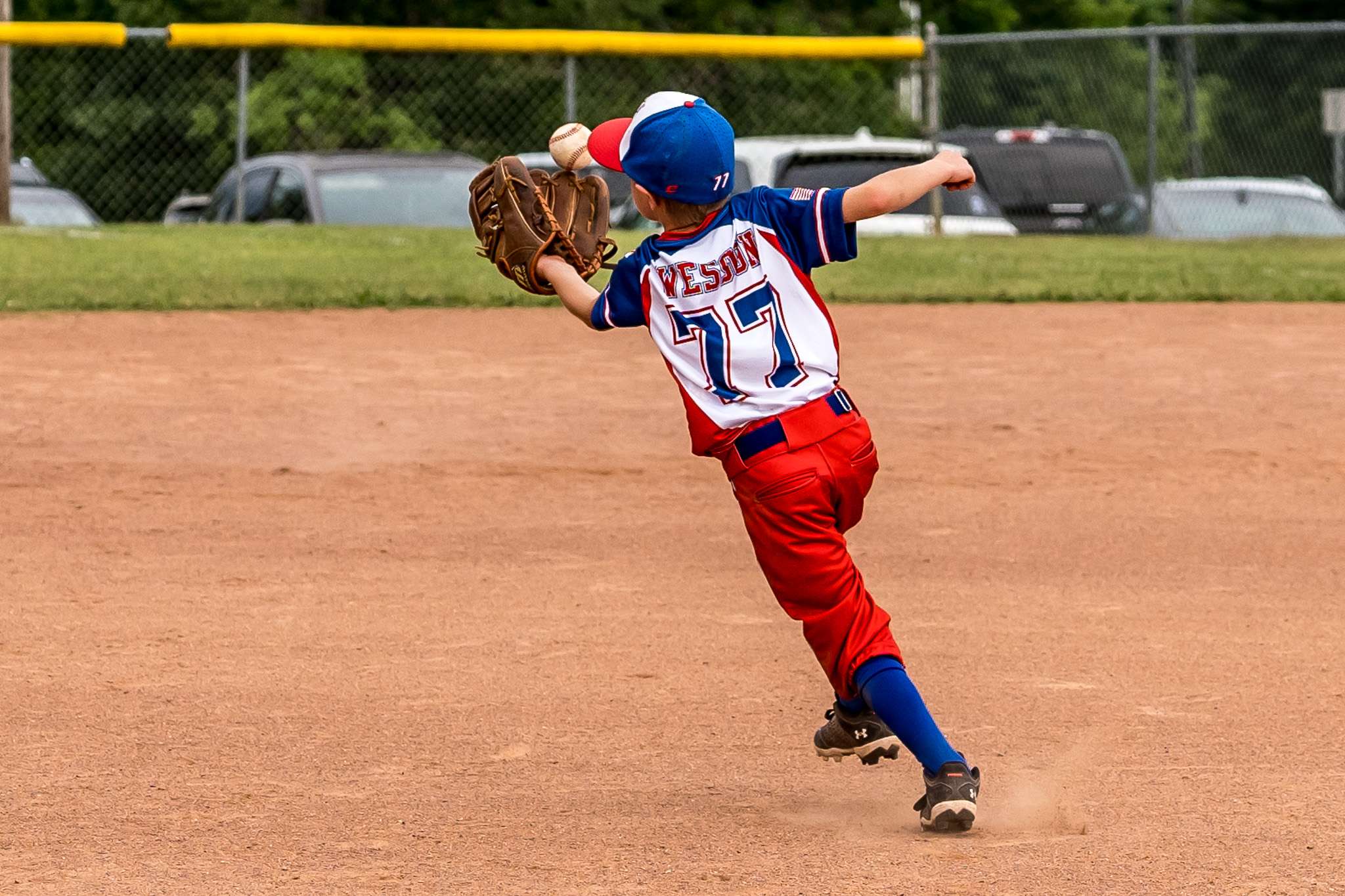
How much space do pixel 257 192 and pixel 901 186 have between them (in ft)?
42.6

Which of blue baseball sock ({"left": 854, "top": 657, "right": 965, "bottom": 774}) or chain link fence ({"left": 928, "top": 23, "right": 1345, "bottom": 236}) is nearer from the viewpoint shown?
blue baseball sock ({"left": 854, "top": 657, "right": 965, "bottom": 774})

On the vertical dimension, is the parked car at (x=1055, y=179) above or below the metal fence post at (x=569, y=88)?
below

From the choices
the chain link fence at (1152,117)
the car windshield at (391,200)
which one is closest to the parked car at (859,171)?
the chain link fence at (1152,117)

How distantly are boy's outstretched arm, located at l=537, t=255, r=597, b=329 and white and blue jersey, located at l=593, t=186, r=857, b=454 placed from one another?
17 cm

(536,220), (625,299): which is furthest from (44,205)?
(625,299)

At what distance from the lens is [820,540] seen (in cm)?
378

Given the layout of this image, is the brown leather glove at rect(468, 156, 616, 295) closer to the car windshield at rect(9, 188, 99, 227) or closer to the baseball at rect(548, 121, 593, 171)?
the baseball at rect(548, 121, 593, 171)

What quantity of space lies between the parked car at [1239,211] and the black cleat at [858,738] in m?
12.7

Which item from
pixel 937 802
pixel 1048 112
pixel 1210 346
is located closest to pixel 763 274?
pixel 937 802

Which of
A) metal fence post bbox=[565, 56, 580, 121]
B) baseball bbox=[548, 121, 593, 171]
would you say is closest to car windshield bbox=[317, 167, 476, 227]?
metal fence post bbox=[565, 56, 580, 121]

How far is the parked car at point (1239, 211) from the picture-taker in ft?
53.1

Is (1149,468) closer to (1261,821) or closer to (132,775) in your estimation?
(1261,821)

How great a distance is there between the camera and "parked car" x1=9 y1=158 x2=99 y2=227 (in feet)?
56.4

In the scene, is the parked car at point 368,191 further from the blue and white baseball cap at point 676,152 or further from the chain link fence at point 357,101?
the blue and white baseball cap at point 676,152
